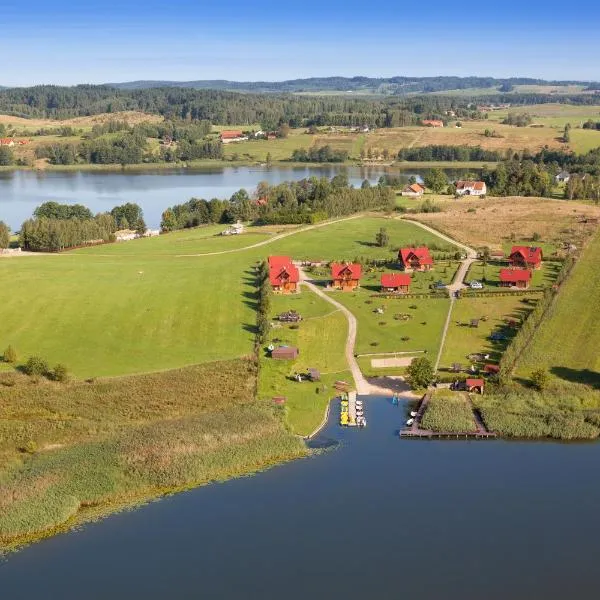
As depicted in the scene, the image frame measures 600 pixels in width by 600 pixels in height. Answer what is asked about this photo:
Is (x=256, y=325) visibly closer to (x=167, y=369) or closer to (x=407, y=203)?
(x=167, y=369)

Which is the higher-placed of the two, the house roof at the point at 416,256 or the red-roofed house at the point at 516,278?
the house roof at the point at 416,256

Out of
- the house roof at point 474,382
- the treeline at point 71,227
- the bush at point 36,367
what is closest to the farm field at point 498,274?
the house roof at point 474,382

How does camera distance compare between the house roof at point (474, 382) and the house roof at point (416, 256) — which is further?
the house roof at point (416, 256)

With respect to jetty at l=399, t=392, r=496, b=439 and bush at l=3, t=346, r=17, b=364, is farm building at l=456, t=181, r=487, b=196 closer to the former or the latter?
jetty at l=399, t=392, r=496, b=439

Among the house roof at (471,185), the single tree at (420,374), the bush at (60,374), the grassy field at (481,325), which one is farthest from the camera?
the house roof at (471,185)

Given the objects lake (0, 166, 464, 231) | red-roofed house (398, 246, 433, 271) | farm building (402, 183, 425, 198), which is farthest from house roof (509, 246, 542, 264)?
lake (0, 166, 464, 231)

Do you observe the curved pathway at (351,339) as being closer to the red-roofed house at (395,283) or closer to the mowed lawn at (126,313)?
the red-roofed house at (395,283)
